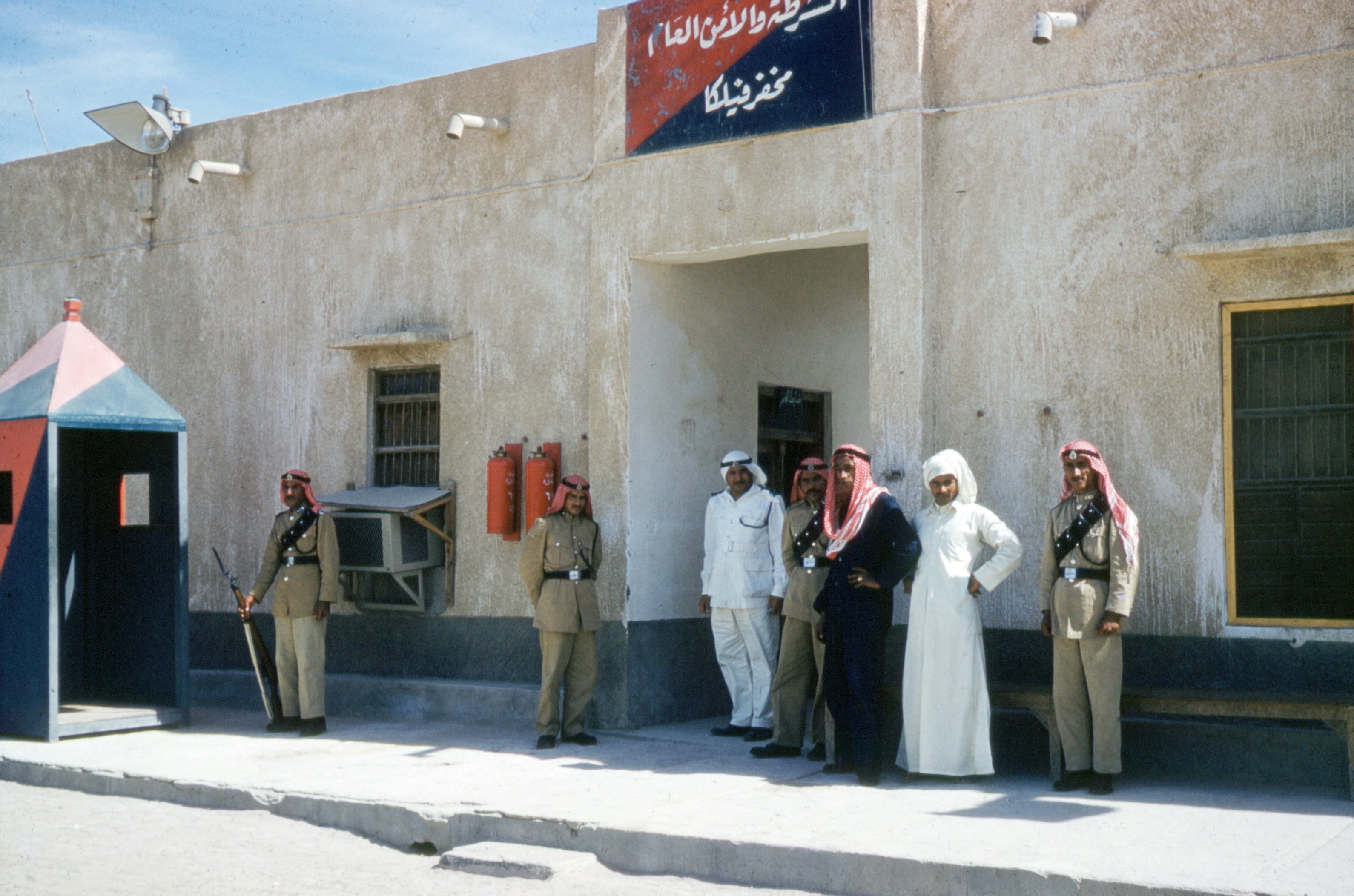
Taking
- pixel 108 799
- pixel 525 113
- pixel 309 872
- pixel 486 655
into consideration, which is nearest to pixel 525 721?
pixel 486 655

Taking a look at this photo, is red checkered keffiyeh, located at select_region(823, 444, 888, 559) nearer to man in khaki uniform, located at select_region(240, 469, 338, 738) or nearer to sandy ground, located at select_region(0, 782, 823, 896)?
sandy ground, located at select_region(0, 782, 823, 896)

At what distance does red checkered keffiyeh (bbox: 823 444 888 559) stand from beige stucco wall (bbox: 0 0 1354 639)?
48 centimetres

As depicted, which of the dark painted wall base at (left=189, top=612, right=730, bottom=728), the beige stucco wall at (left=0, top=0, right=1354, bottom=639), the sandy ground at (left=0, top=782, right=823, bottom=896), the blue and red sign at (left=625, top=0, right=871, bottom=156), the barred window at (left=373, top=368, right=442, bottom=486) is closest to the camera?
the sandy ground at (left=0, top=782, right=823, bottom=896)

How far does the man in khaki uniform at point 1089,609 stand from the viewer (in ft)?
22.4

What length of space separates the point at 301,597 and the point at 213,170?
4.07m

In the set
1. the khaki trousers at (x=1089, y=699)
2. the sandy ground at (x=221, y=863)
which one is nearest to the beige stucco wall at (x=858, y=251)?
the khaki trousers at (x=1089, y=699)

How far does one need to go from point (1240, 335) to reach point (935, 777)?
293 centimetres

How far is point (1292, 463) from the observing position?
7250 millimetres

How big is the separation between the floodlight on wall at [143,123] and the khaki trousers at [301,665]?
5.02 m

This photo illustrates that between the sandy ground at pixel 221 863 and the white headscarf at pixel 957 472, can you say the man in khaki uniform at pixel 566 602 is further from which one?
the white headscarf at pixel 957 472

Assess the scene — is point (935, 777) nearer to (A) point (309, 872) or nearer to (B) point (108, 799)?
(A) point (309, 872)

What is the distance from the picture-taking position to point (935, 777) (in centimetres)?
745

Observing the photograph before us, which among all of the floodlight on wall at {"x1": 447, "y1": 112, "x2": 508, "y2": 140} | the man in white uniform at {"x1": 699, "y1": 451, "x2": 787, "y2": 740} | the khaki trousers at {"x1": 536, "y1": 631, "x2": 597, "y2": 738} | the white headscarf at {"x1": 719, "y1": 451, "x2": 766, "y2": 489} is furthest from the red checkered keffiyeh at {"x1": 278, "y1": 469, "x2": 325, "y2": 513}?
the white headscarf at {"x1": 719, "y1": 451, "x2": 766, "y2": 489}

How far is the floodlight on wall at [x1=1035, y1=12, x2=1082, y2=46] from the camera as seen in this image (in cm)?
759
